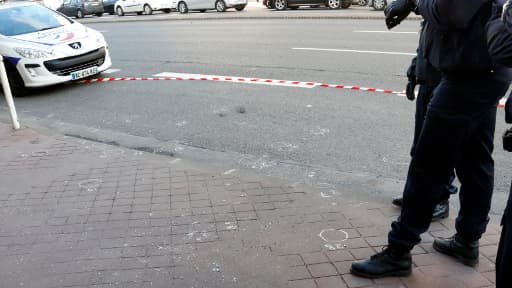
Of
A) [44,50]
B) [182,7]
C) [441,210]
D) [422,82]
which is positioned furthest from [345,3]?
[422,82]

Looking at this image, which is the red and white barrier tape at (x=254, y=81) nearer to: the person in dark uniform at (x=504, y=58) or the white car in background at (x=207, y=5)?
the person in dark uniform at (x=504, y=58)

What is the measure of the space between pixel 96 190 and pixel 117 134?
2.03m

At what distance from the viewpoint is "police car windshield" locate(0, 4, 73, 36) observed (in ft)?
30.5

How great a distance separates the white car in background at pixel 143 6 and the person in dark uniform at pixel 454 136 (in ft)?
91.4

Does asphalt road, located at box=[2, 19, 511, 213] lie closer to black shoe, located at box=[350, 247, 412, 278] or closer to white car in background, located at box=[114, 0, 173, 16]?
black shoe, located at box=[350, 247, 412, 278]

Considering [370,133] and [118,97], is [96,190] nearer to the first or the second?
[370,133]

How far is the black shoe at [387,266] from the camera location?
2910 mm

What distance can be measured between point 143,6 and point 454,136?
2975 centimetres

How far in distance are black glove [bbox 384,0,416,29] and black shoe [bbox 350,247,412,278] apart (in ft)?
4.71

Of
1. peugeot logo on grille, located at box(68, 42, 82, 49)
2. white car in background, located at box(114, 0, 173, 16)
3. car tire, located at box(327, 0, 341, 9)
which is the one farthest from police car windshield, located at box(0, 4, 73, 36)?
white car in background, located at box(114, 0, 173, 16)

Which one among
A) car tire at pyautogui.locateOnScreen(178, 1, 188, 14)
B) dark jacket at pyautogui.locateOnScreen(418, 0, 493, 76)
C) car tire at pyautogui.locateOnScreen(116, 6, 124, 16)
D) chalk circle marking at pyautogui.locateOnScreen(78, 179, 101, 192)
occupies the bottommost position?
car tire at pyautogui.locateOnScreen(116, 6, 124, 16)

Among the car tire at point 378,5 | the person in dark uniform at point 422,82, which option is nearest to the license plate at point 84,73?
the person in dark uniform at point 422,82

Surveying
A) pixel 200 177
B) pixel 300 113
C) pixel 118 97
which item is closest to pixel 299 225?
pixel 200 177

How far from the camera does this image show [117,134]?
634 cm
